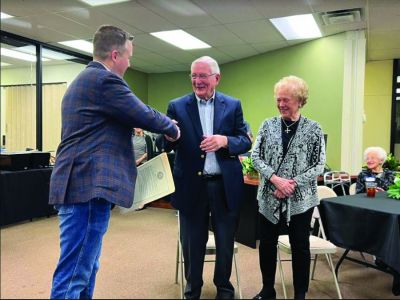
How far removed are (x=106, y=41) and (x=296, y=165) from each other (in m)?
1.12

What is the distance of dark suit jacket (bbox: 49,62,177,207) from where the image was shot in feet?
3.76

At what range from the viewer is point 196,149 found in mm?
1727

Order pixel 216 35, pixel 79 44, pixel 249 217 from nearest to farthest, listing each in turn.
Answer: pixel 249 217 < pixel 216 35 < pixel 79 44

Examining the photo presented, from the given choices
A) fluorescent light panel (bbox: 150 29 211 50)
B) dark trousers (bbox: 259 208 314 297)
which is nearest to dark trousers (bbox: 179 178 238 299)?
dark trousers (bbox: 259 208 314 297)

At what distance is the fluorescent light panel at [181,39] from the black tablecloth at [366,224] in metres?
3.34

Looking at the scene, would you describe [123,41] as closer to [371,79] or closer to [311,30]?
[311,30]

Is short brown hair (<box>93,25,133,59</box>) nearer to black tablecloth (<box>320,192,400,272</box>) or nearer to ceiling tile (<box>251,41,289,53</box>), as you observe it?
black tablecloth (<box>320,192,400,272</box>)

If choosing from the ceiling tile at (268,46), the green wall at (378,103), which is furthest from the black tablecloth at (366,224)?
the green wall at (378,103)

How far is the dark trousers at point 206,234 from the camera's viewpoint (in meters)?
1.75

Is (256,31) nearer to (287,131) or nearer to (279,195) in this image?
(287,131)

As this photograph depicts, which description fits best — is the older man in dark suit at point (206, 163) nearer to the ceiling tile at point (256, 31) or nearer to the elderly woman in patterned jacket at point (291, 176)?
the elderly woman in patterned jacket at point (291, 176)

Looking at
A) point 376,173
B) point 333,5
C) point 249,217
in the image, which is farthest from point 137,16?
point 376,173

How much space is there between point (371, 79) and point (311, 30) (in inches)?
86.1

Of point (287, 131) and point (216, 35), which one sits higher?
point (216, 35)
